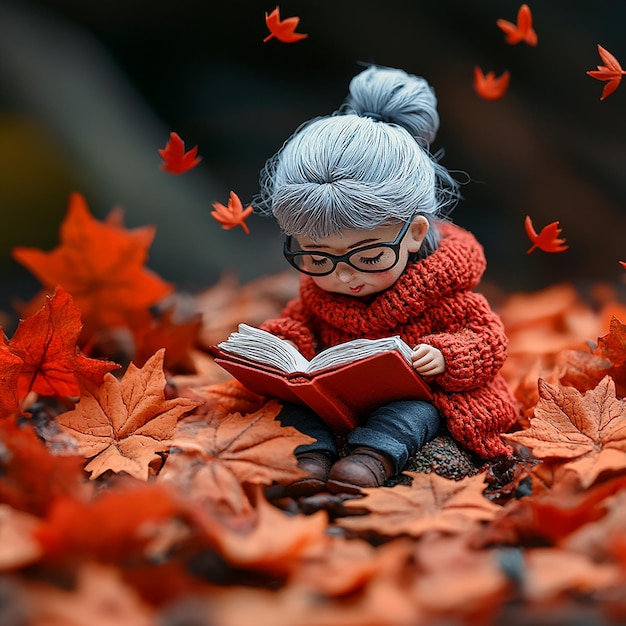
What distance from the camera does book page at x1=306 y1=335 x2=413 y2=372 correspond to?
4.24ft

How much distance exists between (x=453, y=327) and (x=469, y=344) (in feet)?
0.22

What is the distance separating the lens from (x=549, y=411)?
4.31 feet

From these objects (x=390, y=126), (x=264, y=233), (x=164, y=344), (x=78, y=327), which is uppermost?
(x=390, y=126)

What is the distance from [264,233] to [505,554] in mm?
2614

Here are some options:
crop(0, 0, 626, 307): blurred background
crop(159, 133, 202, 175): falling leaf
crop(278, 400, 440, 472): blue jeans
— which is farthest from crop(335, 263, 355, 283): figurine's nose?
crop(0, 0, 626, 307): blurred background

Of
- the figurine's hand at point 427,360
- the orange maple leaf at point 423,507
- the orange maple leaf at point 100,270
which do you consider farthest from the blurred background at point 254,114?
the orange maple leaf at point 423,507

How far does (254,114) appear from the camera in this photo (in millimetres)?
3289

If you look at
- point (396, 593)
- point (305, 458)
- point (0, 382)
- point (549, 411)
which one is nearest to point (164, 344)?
point (0, 382)

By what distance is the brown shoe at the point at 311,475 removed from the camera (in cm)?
126

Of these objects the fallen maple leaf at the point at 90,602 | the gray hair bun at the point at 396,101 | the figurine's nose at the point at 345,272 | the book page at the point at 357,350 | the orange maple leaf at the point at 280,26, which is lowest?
the book page at the point at 357,350

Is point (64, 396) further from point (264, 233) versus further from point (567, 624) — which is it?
point (264, 233)

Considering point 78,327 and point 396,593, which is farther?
point 78,327

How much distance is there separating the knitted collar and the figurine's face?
2cm

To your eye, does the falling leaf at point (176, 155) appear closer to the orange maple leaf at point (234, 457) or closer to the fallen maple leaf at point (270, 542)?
the orange maple leaf at point (234, 457)
